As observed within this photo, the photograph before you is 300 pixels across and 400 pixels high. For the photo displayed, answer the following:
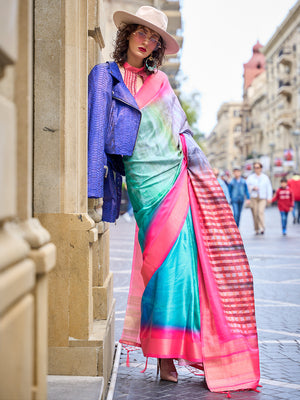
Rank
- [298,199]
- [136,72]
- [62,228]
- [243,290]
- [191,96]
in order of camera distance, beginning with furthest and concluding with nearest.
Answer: [191,96]
[298,199]
[136,72]
[243,290]
[62,228]

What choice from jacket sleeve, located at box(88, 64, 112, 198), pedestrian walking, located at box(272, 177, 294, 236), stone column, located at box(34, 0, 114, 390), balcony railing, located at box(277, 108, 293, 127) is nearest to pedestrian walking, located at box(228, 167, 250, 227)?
pedestrian walking, located at box(272, 177, 294, 236)

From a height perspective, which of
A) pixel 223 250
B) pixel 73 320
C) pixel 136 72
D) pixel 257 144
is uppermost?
pixel 257 144

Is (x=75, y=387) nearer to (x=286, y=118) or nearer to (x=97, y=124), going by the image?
(x=97, y=124)

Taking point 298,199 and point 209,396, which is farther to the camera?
point 298,199

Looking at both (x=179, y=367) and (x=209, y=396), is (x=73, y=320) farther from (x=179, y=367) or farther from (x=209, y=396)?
(x=179, y=367)

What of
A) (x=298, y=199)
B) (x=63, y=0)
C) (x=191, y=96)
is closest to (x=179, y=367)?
(x=63, y=0)

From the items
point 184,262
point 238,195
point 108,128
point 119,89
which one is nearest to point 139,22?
point 119,89

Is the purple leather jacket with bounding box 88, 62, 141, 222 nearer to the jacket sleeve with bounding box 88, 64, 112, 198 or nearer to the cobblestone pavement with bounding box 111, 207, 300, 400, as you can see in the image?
the jacket sleeve with bounding box 88, 64, 112, 198

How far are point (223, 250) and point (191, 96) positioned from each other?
77.4m

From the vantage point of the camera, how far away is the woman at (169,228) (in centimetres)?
382

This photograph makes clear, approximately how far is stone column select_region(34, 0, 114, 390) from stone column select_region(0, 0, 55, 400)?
4.42ft

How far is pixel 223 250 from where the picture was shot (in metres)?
4.03

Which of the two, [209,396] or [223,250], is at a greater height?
[223,250]

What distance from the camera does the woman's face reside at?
13.9 ft
